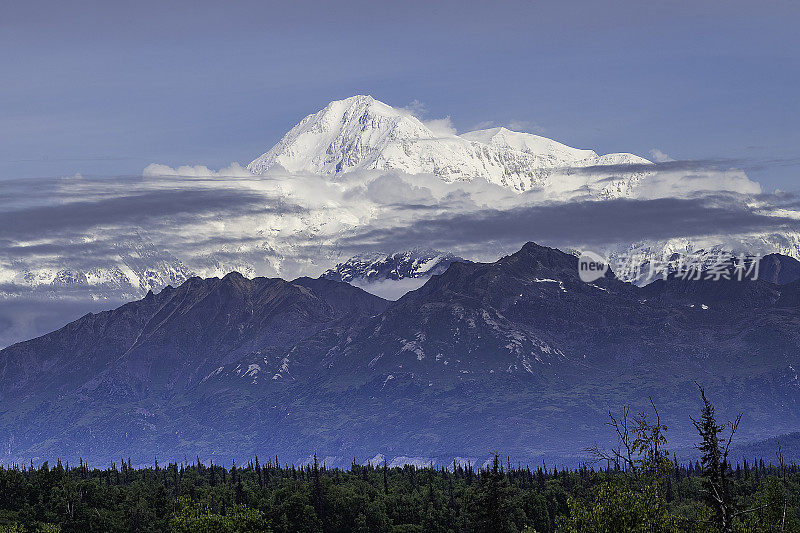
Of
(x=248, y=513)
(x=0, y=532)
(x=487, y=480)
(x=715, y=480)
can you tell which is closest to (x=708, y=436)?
(x=715, y=480)

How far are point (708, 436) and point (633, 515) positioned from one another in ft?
45.1

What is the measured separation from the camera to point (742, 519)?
344 ft

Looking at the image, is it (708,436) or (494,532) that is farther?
(494,532)

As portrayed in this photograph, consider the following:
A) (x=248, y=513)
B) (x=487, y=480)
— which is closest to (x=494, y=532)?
(x=487, y=480)

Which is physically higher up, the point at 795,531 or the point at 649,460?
the point at 649,460

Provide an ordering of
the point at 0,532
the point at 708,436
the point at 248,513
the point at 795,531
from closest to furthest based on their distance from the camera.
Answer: the point at 708,436 → the point at 795,531 → the point at 248,513 → the point at 0,532

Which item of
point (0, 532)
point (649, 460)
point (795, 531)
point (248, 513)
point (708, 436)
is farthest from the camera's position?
point (0, 532)

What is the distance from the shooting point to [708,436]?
99.5m

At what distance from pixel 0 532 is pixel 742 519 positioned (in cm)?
12609

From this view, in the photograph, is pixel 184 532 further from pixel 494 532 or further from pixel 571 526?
pixel 494 532

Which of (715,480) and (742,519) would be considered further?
(742,519)

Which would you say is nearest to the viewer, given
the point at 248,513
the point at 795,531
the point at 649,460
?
the point at 649,460

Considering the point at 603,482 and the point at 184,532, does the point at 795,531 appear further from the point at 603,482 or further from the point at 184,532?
the point at 184,532

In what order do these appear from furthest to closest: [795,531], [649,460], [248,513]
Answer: [248,513], [795,531], [649,460]
